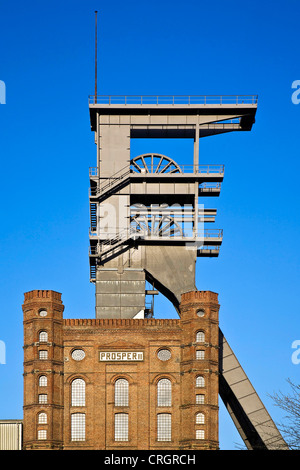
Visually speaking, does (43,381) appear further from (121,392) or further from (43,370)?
(121,392)

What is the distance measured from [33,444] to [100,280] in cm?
1574

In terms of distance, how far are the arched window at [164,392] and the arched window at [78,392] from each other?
5891mm

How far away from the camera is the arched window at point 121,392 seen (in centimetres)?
9862

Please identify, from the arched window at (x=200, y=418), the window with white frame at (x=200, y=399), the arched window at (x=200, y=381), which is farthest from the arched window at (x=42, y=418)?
the arched window at (x=200, y=381)

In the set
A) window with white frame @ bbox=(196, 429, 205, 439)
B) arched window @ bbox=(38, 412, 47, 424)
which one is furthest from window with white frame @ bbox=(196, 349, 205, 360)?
arched window @ bbox=(38, 412, 47, 424)

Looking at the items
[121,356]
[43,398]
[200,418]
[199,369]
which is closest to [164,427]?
[200,418]

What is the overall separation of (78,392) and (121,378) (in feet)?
11.6

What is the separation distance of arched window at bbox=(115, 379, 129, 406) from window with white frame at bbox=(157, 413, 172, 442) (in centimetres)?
286

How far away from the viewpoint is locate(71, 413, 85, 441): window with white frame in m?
97.5

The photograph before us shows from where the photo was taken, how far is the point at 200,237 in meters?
106
